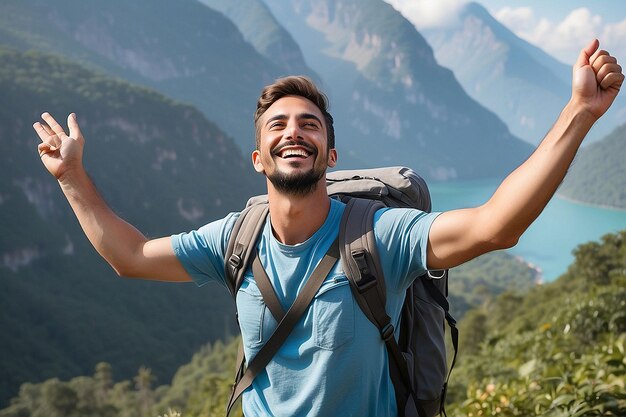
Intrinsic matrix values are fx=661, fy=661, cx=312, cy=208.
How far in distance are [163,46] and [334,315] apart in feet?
515

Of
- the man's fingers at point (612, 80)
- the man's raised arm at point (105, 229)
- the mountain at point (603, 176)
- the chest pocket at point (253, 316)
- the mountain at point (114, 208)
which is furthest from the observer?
the mountain at point (603, 176)

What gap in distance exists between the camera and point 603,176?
131 m

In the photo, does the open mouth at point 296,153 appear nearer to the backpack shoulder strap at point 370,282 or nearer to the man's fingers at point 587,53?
the backpack shoulder strap at point 370,282

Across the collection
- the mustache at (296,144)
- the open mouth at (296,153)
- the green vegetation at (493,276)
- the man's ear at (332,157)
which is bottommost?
the open mouth at (296,153)

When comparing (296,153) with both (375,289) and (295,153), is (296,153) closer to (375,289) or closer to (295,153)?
(295,153)

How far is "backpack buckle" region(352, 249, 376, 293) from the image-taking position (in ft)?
5.16

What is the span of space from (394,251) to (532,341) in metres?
4.41

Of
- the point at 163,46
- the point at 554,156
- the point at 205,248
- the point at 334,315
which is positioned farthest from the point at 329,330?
the point at 163,46

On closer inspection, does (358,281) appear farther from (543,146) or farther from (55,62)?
(55,62)

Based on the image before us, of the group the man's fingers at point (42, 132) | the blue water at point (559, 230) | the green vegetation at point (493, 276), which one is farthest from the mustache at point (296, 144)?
the blue water at point (559, 230)

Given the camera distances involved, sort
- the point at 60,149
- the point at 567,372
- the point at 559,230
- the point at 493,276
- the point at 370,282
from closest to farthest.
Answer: the point at 370,282 < the point at 60,149 < the point at 567,372 < the point at 493,276 < the point at 559,230

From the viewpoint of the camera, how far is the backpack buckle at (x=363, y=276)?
157 cm

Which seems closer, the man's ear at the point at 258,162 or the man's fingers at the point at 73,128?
the man's ear at the point at 258,162

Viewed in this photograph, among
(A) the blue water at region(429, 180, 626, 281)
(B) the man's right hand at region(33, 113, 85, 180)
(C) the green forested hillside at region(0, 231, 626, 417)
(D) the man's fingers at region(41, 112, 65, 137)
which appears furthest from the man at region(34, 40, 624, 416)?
(A) the blue water at region(429, 180, 626, 281)
